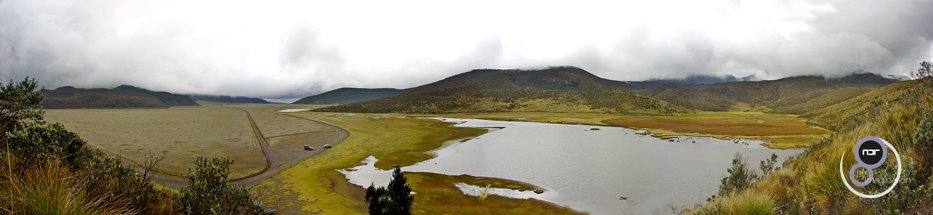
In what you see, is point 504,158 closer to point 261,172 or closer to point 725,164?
point 725,164

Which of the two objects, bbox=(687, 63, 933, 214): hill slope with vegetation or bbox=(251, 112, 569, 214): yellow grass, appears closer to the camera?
bbox=(687, 63, 933, 214): hill slope with vegetation

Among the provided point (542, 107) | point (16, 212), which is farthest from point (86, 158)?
point (542, 107)

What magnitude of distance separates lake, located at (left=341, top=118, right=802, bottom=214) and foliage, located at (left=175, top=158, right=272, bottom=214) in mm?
18077

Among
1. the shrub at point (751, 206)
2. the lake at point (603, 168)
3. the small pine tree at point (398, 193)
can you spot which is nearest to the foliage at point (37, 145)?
the small pine tree at point (398, 193)

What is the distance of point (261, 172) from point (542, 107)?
16691 centimetres

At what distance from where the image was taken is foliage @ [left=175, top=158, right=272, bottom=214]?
9422 millimetres

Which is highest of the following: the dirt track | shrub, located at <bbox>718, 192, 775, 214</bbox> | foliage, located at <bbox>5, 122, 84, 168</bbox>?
foliage, located at <bbox>5, 122, 84, 168</bbox>

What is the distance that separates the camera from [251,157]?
44.8 meters

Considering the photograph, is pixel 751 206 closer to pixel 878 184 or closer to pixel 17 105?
pixel 878 184

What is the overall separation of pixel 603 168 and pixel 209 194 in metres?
32.4

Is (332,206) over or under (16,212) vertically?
under

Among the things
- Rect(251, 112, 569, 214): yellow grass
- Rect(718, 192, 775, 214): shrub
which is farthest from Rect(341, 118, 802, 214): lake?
Rect(718, 192, 775, 214): shrub

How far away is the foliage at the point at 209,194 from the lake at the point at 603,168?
18077 millimetres

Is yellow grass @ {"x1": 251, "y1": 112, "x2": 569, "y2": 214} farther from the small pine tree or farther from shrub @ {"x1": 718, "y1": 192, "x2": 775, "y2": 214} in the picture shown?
shrub @ {"x1": 718, "y1": 192, "x2": 775, "y2": 214}
